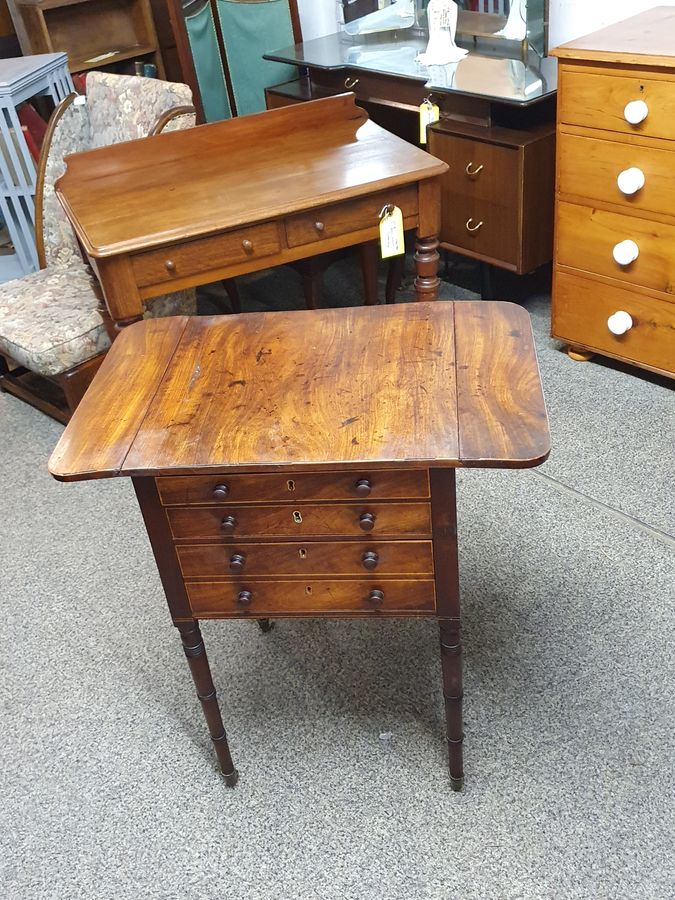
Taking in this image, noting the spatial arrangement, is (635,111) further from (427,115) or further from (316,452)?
(316,452)

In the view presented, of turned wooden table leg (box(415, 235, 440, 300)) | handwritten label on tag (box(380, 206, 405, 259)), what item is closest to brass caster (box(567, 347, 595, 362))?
turned wooden table leg (box(415, 235, 440, 300))

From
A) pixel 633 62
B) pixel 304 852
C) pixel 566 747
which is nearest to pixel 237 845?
pixel 304 852

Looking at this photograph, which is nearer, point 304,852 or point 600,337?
point 304,852

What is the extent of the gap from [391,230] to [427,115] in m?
0.90

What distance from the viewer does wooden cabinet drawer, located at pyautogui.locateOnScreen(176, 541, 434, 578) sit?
1.32m

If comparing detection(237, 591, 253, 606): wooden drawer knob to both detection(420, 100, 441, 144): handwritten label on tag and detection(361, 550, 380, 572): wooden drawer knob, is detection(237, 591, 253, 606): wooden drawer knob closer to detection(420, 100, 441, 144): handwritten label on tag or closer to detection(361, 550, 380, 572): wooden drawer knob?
detection(361, 550, 380, 572): wooden drawer knob

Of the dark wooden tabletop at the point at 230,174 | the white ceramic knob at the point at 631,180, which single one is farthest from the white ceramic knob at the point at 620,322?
the dark wooden tabletop at the point at 230,174

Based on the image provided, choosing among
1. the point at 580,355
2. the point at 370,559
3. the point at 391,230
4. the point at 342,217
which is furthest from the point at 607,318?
the point at 370,559

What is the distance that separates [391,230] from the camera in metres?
2.15

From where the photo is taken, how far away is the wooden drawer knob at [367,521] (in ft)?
4.19

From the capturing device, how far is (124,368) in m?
1.49

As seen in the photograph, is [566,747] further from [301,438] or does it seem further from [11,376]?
[11,376]

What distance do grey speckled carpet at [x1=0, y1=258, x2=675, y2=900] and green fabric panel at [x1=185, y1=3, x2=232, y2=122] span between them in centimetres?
210

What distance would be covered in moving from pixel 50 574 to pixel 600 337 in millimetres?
1769
